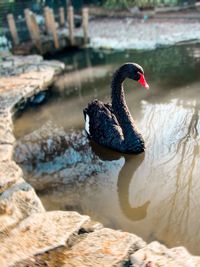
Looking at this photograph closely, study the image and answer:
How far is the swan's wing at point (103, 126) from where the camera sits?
4996 mm

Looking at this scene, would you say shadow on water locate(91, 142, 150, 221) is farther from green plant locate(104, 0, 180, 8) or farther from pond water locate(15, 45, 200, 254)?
green plant locate(104, 0, 180, 8)

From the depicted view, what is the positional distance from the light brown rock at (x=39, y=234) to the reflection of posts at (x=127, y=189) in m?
0.54

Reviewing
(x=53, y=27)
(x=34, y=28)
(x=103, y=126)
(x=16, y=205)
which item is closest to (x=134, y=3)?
(x=53, y=27)

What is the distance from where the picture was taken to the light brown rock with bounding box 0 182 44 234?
11.3 feet

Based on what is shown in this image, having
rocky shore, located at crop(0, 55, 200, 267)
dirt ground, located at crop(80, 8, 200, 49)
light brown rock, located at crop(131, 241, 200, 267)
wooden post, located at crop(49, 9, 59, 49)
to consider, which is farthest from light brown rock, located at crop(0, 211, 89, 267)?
wooden post, located at crop(49, 9, 59, 49)

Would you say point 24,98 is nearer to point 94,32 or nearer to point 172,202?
point 172,202

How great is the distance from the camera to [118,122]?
5234 millimetres

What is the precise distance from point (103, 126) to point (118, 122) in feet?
0.80

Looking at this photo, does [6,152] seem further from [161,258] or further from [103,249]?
[161,258]

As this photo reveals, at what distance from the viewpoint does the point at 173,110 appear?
19.9ft

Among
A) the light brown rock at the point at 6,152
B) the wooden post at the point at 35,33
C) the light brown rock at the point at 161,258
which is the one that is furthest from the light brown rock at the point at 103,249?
the wooden post at the point at 35,33

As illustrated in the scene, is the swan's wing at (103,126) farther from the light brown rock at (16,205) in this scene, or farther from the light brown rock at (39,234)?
Result: the light brown rock at (39,234)

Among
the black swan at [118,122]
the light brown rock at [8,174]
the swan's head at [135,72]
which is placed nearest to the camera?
the light brown rock at [8,174]

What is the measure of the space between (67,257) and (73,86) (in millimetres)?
5606
